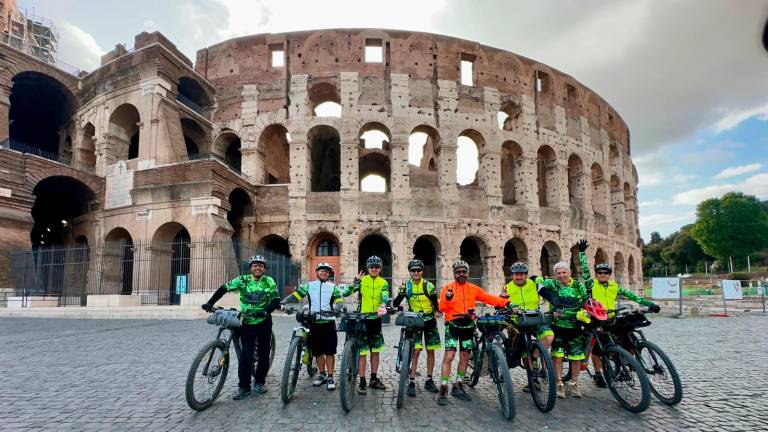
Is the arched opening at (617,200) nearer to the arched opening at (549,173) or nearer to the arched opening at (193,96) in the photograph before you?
the arched opening at (549,173)

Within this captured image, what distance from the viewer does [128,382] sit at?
5156 millimetres

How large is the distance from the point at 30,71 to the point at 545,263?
1079 inches

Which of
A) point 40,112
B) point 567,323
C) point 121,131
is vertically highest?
point 40,112

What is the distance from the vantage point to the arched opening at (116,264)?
1595 centimetres

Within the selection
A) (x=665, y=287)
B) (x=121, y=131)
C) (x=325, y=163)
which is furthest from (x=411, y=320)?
(x=325, y=163)

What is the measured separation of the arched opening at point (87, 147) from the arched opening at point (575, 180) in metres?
25.1

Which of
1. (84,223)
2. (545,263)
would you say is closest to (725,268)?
(545,263)

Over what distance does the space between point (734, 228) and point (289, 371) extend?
2858 inches

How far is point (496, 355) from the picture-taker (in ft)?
14.0

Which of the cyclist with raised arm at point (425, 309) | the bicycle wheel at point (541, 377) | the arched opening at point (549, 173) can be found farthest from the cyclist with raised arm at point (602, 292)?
the arched opening at point (549, 173)

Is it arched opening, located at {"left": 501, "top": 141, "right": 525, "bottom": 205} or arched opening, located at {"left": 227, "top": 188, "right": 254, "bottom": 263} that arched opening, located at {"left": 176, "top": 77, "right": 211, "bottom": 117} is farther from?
arched opening, located at {"left": 501, "top": 141, "right": 525, "bottom": 205}

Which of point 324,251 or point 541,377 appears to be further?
point 324,251

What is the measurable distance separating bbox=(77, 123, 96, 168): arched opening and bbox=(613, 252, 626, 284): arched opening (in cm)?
2986

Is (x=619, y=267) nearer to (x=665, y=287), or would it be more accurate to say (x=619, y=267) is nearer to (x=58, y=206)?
(x=665, y=287)
